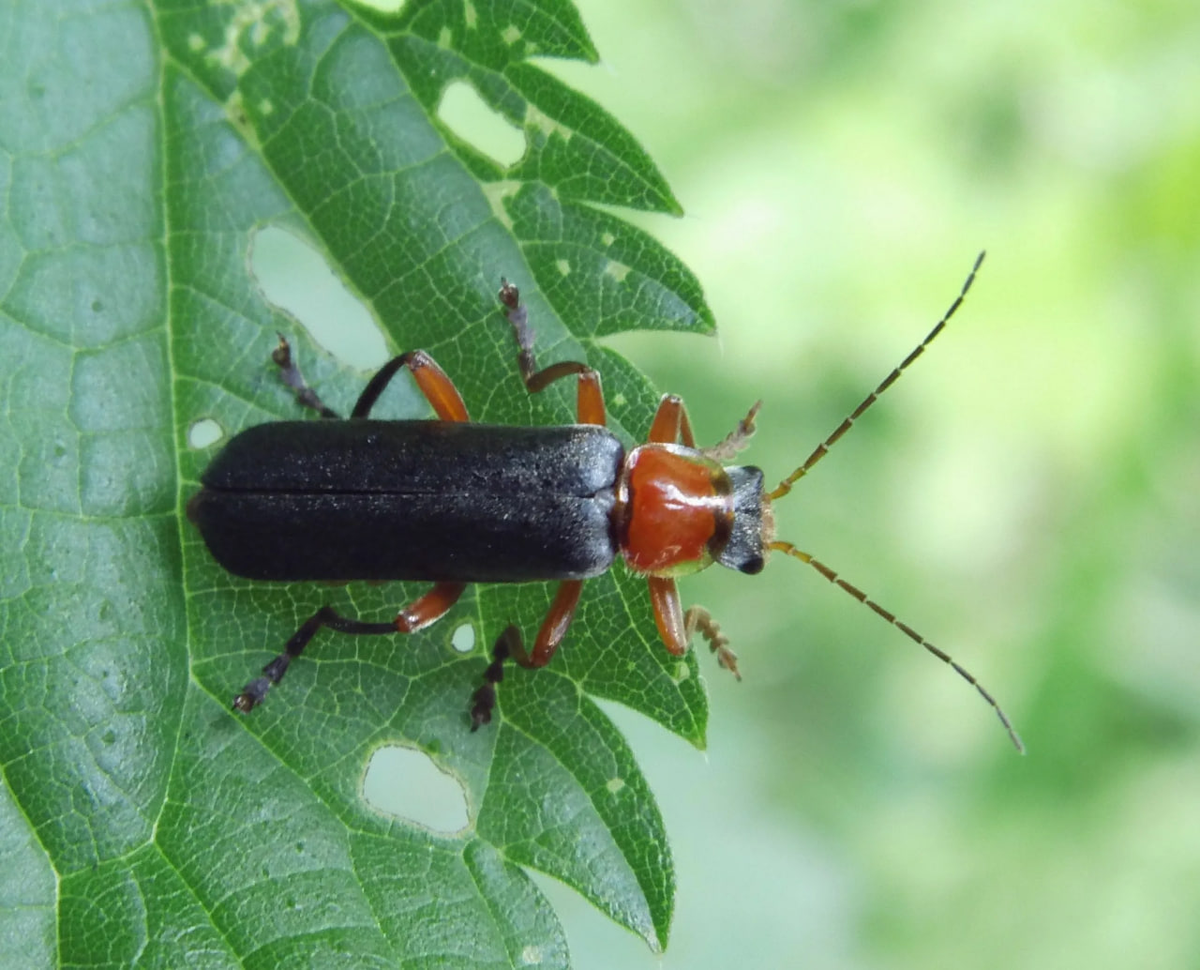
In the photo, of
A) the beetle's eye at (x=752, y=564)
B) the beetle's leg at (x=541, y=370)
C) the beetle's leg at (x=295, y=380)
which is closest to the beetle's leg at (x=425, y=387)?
the beetle's leg at (x=295, y=380)

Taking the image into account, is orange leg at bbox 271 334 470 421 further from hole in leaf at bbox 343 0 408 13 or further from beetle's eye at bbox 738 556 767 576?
beetle's eye at bbox 738 556 767 576

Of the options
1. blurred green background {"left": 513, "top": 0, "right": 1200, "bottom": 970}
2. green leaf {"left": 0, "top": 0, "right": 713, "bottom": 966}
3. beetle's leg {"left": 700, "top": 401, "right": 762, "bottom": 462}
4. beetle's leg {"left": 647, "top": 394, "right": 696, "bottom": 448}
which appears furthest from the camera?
blurred green background {"left": 513, "top": 0, "right": 1200, "bottom": 970}

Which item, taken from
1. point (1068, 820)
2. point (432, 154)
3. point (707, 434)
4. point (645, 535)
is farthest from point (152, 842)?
point (1068, 820)

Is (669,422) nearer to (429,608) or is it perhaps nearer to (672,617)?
(672,617)

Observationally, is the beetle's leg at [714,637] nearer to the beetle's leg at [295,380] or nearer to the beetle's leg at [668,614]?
the beetle's leg at [668,614]

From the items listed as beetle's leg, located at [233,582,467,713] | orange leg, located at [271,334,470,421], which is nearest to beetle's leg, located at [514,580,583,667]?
beetle's leg, located at [233,582,467,713]
